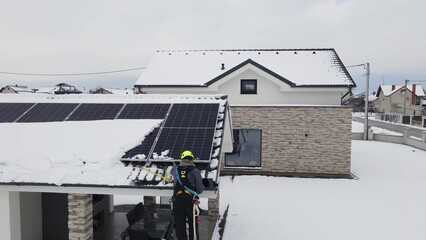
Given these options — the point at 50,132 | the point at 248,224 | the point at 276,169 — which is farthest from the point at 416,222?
the point at 50,132

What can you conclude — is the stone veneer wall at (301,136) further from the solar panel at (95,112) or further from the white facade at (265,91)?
the solar panel at (95,112)

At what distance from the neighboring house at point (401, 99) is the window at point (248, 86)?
54409mm

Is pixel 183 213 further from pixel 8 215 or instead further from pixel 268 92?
pixel 268 92

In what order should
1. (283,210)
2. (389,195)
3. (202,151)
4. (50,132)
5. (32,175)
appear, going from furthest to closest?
1. (389,195)
2. (283,210)
3. (50,132)
4. (202,151)
5. (32,175)

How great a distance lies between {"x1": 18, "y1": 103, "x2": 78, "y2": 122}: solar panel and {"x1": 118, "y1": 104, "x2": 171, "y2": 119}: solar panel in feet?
4.94

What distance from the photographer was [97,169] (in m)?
6.35

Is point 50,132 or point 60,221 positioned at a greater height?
point 50,132

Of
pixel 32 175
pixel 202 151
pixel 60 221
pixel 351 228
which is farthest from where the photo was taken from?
pixel 351 228

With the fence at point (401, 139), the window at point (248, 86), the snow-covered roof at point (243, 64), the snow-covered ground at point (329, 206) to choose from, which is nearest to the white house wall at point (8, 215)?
the snow-covered ground at point (329, 206)

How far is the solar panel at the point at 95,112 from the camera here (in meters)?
8.55

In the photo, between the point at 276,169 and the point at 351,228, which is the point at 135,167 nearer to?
the point at 351,228

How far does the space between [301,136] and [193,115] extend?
34.3 ft

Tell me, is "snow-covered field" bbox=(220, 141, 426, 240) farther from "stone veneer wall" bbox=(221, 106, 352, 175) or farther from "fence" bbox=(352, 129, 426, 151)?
"fence" bbox=(352, 129, 426, 151)

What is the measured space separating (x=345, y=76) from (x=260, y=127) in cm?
548
